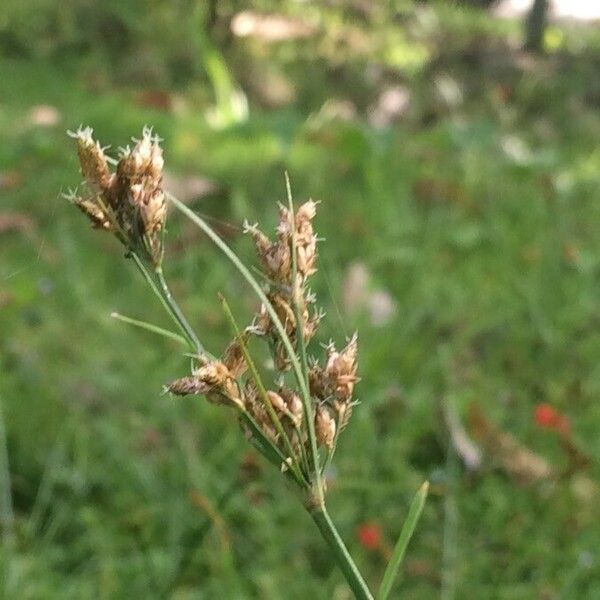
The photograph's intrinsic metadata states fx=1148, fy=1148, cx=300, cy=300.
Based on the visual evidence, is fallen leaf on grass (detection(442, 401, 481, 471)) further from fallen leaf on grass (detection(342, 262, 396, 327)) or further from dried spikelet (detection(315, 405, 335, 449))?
dried spikelet (detection(315, 405, 335, 449))

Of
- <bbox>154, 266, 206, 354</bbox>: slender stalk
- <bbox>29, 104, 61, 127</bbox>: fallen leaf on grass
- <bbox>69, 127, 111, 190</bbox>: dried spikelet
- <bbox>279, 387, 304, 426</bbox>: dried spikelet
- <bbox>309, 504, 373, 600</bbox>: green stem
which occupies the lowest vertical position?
<bbox>309, 504, 373, 600</bbox>: green stem

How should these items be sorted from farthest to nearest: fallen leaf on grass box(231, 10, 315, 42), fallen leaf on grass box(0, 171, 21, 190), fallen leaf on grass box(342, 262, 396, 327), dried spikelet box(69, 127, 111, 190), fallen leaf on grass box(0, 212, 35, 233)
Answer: fallen leaf on grass box(231, 10, 315, 42) → fallen leaf on grass box(0, 171, 21, 190) → fallen leaf on grass box(0, 212, 35, 233) → fallen leaf on grass box(342, 262, 396, 327) → dried spikelet box(69, 127, 111, 190)

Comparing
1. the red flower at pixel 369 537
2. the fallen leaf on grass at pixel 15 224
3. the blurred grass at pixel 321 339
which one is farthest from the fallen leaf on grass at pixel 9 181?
the red flower at pixel 369 537

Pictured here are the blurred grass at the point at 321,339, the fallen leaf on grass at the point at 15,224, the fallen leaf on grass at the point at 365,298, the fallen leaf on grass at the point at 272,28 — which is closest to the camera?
the blurred grass at the point at 321,339

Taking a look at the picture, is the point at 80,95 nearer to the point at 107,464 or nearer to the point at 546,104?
the point at 546,104

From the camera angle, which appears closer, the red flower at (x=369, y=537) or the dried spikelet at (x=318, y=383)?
the dried spikelet at (x=318, y=383)

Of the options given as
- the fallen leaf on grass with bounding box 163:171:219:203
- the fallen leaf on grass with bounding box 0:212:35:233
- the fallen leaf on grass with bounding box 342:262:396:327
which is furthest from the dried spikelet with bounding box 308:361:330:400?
the fallen leaf on grass with bounding box 163:171:219:203

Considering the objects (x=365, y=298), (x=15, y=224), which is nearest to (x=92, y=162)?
(x=365, y=298)

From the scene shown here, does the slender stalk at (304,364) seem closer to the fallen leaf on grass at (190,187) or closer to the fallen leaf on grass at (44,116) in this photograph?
the fallen leaf on grass at (190,187)
